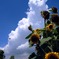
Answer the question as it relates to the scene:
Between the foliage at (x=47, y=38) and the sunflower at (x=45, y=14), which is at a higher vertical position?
the sunflower at (x=45, y=14)

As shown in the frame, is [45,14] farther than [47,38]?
Yes

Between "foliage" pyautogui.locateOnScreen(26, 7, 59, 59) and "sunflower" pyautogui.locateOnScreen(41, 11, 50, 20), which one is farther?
"sunflower" pyautogui.locateOnScreen(41, 11, 50, 20)

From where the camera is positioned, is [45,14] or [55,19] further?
[45,14]

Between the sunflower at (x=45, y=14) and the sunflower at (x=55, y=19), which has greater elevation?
the sunflower at (x=45, y=14)

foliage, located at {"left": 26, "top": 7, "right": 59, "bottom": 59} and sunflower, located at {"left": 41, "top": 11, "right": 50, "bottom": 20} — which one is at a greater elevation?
sunflower, located at {"left": 41, "top": 11, "right": 50, "bottom": 20}

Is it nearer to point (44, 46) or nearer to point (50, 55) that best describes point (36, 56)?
point (44, 46)

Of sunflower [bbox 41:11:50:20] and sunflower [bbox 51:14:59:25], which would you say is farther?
sunflower [bbox 41:11:50:20]

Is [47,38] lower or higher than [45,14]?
lower

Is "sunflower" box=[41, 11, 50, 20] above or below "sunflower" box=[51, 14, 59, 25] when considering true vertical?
above

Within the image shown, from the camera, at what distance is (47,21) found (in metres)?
7.34

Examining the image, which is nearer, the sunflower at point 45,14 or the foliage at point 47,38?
the foliage at point 47,38

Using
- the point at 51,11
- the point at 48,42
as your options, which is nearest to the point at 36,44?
the point at 48,42

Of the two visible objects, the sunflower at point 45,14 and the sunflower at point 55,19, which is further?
the sunflower at point 45,14

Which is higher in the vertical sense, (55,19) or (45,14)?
(45,14)
